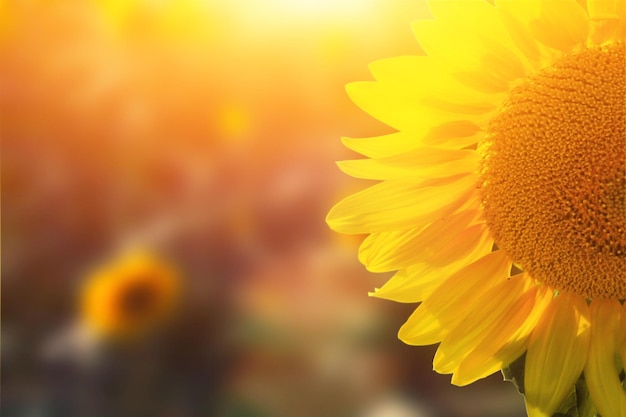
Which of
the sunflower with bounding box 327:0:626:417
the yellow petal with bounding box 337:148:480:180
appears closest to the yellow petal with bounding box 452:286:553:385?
the sunflower with bounding box 327:0:626:417

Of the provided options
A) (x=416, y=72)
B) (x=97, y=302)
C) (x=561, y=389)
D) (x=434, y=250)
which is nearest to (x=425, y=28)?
(x=416, y=72)

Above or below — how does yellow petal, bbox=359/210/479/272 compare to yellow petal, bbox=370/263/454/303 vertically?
above

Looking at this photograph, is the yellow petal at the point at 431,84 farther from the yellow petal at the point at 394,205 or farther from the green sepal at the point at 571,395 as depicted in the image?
the green sepal at the point at 571,395

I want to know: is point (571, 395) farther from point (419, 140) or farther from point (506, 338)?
point (419, 140)

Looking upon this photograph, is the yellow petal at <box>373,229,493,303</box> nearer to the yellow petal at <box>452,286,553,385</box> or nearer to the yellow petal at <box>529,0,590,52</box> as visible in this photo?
the yellow petal at <box>452,286,553,385</box>

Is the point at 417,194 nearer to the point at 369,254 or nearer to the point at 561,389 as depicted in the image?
the point at 369,254

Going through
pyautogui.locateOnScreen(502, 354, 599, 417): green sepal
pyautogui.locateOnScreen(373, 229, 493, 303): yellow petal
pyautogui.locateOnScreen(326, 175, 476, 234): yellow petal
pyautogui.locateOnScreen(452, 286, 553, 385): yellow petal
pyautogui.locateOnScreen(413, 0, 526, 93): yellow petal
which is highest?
pyautogui.locateOnScreen(413, 0, 526, 93): yellow petal

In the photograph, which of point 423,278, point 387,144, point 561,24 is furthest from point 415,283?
point 561,24
